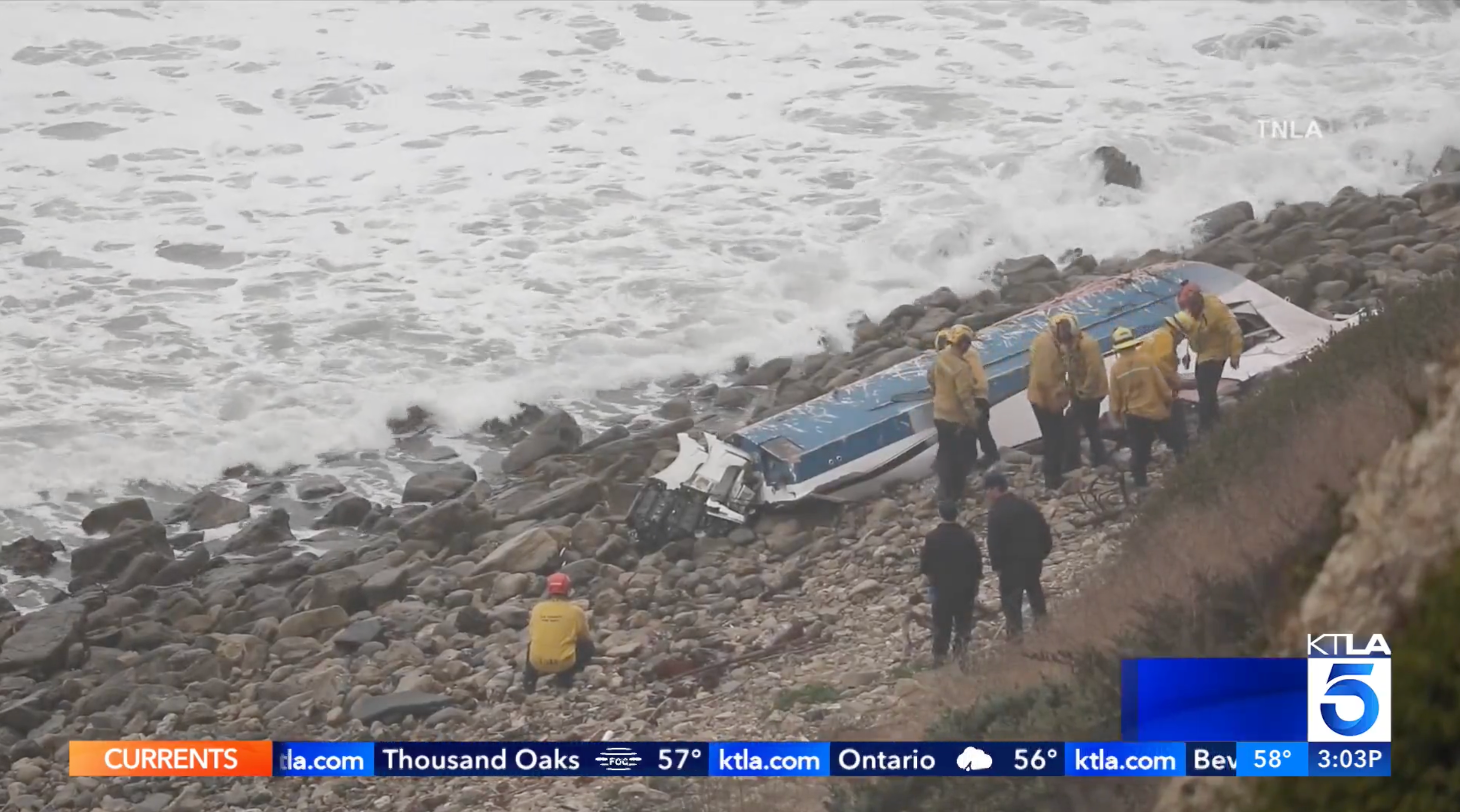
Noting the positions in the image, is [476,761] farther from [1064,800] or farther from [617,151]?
[617,151]

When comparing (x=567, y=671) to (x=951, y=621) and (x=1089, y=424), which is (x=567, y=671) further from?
(x=1089, y=424)

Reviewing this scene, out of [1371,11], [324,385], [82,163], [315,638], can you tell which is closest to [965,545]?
[315,638]

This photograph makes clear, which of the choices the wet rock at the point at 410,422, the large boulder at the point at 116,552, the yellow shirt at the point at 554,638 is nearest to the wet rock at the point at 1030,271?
the wet rock at the point at 410,422

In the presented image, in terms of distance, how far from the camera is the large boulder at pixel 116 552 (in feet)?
49.8

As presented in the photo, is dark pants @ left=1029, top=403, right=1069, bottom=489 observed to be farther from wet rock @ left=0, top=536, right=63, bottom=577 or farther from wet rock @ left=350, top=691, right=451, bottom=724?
wet rock @ left=0, top=536, right=63, bottom=577

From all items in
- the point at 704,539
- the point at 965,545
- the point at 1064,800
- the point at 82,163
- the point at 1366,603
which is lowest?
the point at 82,163

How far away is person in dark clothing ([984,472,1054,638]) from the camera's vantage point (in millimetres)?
9891

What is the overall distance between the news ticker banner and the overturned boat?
353cm

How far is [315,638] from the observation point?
529 inches

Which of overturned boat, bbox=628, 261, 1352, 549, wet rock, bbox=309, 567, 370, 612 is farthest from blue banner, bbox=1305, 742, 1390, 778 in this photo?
wet rock, bbox=309, 567, 370, 612

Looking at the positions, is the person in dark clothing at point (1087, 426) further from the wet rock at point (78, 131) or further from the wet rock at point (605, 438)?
the wet rock at point (78, 131)

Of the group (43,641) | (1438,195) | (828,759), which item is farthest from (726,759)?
(1438,195)

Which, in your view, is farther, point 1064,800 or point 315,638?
point 315,638

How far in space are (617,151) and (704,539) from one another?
1434cm
